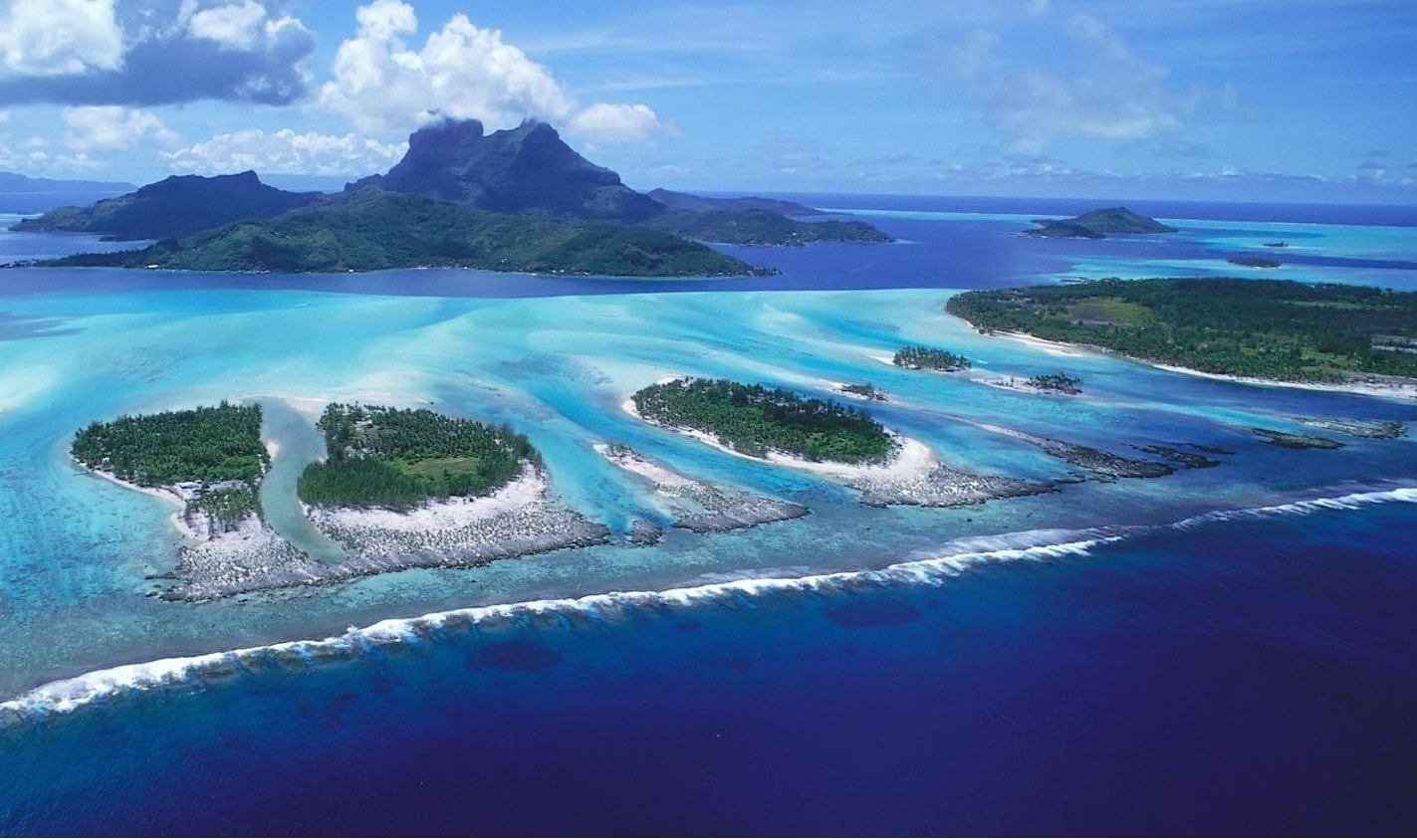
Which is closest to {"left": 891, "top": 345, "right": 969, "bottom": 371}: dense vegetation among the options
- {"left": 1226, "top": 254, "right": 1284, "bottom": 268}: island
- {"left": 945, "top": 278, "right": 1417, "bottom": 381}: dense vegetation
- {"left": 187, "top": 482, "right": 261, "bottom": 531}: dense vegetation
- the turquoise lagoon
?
the turquoise lagoon

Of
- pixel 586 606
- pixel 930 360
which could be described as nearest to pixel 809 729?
pixel 586 606

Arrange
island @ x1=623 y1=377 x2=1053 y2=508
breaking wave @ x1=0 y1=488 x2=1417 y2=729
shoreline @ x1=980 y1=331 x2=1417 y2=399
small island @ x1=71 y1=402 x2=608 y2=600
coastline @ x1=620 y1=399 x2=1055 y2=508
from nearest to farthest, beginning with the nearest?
breaking wave @ x1=0 y1=488 x2=1417 y2=729 → small island @ x1=71 y1=402 x2=608 y2=600 → coastline @ x1=620 y1=399 x2=1055 y2=508 → island @ x1=623 y1=377 x2=1053 y2=508 → shoreline @ x1=980 y1=331 x2=1417 y2=399

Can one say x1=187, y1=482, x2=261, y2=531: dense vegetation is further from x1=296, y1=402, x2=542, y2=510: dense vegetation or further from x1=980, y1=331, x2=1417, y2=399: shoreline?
x1=980, y1=331, x2=1417, y2=399: shoreline

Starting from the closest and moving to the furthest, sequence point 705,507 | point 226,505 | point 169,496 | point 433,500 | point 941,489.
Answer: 1. point 226,505
2. point 433,500
3. point 169,496
4. point 705,507
5. point 941,489

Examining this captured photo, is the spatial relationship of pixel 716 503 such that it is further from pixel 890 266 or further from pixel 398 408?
pixel 890 266

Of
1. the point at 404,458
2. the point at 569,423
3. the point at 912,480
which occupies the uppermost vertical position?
the point at 569,423

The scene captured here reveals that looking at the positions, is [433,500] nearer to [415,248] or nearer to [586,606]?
[586,606]
